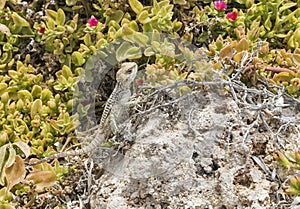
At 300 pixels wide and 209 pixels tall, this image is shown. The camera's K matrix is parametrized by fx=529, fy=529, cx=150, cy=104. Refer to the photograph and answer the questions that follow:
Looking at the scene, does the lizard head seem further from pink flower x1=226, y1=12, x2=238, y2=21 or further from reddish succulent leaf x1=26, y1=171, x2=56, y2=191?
pink flower x1=226, y1=12, x2=238, y2=21

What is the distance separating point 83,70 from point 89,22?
301mm

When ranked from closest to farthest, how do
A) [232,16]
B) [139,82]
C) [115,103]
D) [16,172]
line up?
[16,172] < [115,103] < [139,82] < [232,16]

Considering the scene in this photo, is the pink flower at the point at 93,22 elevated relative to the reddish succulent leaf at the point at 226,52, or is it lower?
elevated

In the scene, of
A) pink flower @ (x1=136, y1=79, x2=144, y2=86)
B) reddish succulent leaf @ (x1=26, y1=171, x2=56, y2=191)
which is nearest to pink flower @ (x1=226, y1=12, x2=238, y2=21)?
pink flower @ (x1=136, y1=79, x2=144, y2=86)

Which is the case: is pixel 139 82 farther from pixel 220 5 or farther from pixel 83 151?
pixel 220 5

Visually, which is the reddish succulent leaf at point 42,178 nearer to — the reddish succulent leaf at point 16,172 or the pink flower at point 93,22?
the reddish succulent leaf at point 16,172

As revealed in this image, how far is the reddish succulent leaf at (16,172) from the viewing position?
7.60 ft

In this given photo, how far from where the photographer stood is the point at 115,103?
8.05 ft

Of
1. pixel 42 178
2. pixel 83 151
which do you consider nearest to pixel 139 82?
pixel 83 151

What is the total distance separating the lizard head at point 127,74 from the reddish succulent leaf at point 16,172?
1.89 feet

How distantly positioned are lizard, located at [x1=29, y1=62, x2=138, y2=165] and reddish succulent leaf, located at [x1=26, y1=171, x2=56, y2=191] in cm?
12

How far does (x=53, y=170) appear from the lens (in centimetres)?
244

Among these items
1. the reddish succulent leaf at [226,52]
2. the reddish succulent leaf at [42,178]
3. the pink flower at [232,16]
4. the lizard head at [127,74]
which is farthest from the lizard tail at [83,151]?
the pink flower at [232,16]

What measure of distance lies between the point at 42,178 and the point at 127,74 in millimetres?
611
